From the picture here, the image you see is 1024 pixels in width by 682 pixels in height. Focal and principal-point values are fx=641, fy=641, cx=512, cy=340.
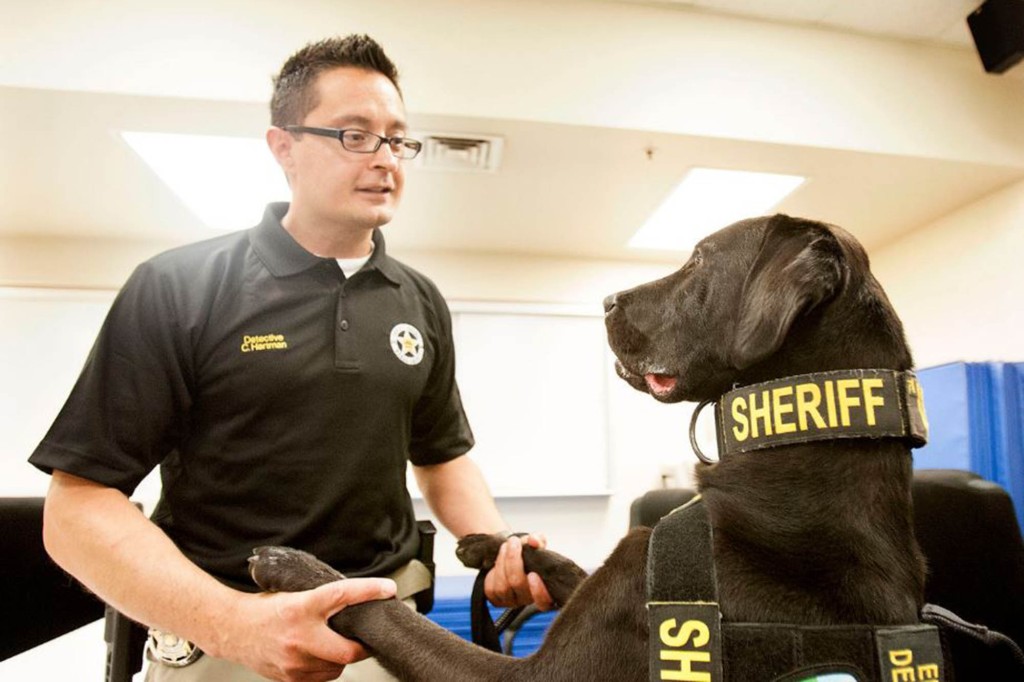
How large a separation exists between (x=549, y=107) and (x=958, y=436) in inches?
83.5

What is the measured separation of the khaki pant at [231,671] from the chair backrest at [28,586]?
0.39 metres

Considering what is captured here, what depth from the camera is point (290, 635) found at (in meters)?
0.85

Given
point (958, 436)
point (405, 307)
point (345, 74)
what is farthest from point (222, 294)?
point (958, 436)

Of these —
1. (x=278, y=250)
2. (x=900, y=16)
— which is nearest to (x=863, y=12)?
(x=900, y=16)

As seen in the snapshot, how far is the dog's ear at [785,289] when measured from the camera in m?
0.89

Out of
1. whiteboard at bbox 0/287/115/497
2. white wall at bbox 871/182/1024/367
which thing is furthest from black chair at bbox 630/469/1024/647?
whiteboard at bbox 0/287/115/497

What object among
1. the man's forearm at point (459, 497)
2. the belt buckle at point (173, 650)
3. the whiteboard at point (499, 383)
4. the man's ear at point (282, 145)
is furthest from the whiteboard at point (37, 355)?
the belt buckle at point (173, 650)

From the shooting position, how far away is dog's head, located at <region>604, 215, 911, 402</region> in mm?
905

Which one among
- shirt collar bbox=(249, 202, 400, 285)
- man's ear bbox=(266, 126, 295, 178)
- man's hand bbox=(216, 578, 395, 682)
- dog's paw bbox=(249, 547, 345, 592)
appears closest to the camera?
man's hand bbox=(216, 578, 395, 682)

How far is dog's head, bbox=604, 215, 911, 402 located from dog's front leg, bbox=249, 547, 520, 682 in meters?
0.50

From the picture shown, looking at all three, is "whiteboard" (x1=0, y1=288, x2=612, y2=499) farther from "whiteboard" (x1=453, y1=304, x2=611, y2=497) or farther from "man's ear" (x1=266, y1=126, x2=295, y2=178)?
"man's ear" (x1=266, y1=126, x2=295, y2=178)

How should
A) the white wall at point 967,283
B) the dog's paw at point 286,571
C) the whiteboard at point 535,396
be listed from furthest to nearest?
1. the whiteboard at point 535,396
2. the white wall at point 967,283
3. the dog's paw at point 286,571

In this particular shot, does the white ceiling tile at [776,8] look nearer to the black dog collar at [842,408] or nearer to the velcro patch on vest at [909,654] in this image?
the black dog collar at [842,408]

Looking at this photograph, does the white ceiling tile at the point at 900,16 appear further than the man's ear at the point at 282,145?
Yes
